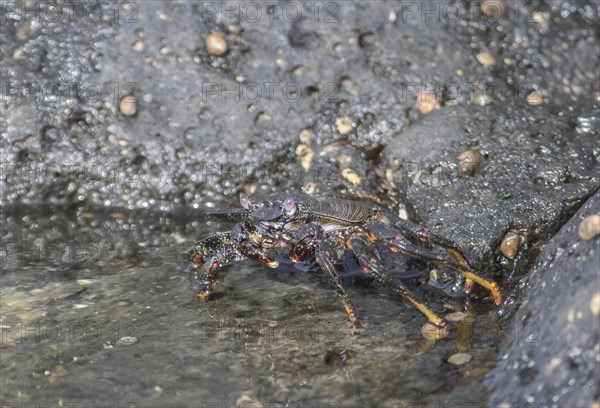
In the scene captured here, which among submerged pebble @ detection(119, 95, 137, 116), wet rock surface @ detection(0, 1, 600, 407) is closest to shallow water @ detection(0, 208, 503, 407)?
wet rock surface @ detection(0, 1, 600, 407)

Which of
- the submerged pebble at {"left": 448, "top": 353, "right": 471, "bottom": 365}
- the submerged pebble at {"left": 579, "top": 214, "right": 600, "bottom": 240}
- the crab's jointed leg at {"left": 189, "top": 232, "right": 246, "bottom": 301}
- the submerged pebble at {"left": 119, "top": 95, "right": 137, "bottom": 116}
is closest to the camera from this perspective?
the submerged pebble at {"left": 579, "top": 214, "right": 600, "bottom": 240}

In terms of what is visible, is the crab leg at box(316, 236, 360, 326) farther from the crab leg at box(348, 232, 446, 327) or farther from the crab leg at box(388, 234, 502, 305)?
the crab leg at box(388, 234, 502, 305)

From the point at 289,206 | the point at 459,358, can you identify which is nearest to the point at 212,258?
the point at 289,206

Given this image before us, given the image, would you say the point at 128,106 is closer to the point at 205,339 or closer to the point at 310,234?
the point at 310,234

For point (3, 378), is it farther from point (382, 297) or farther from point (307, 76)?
point (307, 76)

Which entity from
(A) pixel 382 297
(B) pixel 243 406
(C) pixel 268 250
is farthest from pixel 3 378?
(A) pixel 382 297

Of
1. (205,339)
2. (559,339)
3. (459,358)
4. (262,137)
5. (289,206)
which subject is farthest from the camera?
(262,137)

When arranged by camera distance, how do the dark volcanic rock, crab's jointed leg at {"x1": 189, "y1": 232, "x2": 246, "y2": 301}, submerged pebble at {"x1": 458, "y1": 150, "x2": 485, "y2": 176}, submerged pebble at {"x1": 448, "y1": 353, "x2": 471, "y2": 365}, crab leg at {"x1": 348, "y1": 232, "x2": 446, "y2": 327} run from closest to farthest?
the dark volcanic rock → submerged pebble at {"x1": 448, "y1": 353, "x2": 471, "y2": 365} → crab leg at {"x1": 348, "y1": 232, "x2": 446, "y2": 327} → crab's jointed leg at {"x1": 189, "y1": 232, "x2": 246, "y2": 301} → submerged pebble at {"x1": 458, "y1": 150, "x2": 485, "y2": 176}
